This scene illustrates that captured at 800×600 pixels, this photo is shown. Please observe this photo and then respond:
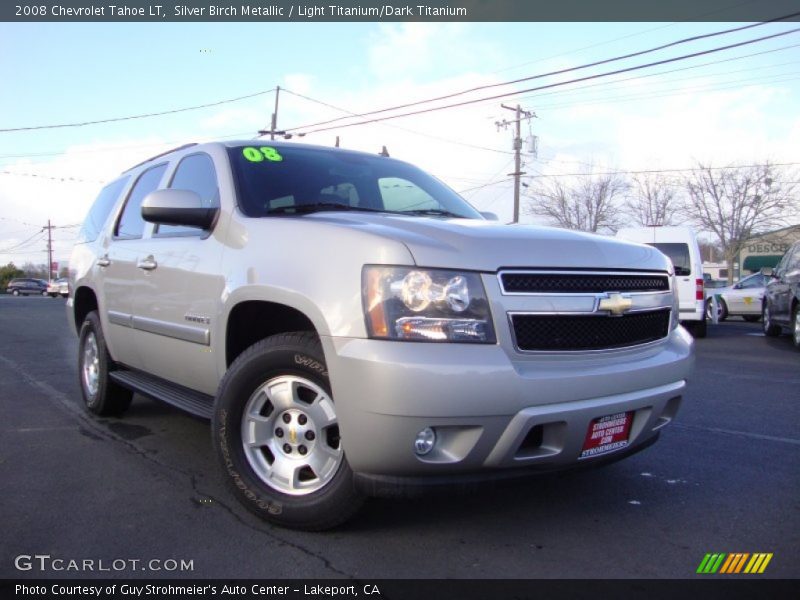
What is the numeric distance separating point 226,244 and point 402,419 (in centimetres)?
152

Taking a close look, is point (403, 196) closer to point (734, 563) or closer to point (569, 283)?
point (569, 283)

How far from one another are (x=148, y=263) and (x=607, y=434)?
9.59 ft

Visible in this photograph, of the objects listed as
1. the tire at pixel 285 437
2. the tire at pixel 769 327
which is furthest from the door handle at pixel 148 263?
the tire at pixel 769 327

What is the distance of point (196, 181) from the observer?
160 inches

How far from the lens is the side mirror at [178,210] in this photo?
11.4ft

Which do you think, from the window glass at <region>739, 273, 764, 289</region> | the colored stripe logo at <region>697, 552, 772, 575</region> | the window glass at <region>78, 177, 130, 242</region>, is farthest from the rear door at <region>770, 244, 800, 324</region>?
the window glass at <region>78, 177, 130, 242</region>

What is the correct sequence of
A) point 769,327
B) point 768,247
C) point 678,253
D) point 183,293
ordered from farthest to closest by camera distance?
point 768,247
point 678,253
point 769,327
point 183,293

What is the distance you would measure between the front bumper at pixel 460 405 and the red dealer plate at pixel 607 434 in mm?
53

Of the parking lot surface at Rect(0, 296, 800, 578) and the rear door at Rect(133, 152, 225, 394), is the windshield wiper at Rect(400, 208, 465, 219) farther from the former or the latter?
the parking lot surface at Rect(0, 296, 800, 578)

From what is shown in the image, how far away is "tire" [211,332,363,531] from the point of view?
2.80 metres

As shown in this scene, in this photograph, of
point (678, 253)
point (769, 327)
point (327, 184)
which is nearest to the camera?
point (327, 184)

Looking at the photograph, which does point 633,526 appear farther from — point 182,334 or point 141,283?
point 141,283

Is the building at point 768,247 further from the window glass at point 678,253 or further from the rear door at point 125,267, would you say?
the rear door at point 125,267

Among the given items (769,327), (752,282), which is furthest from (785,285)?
(752,282)
